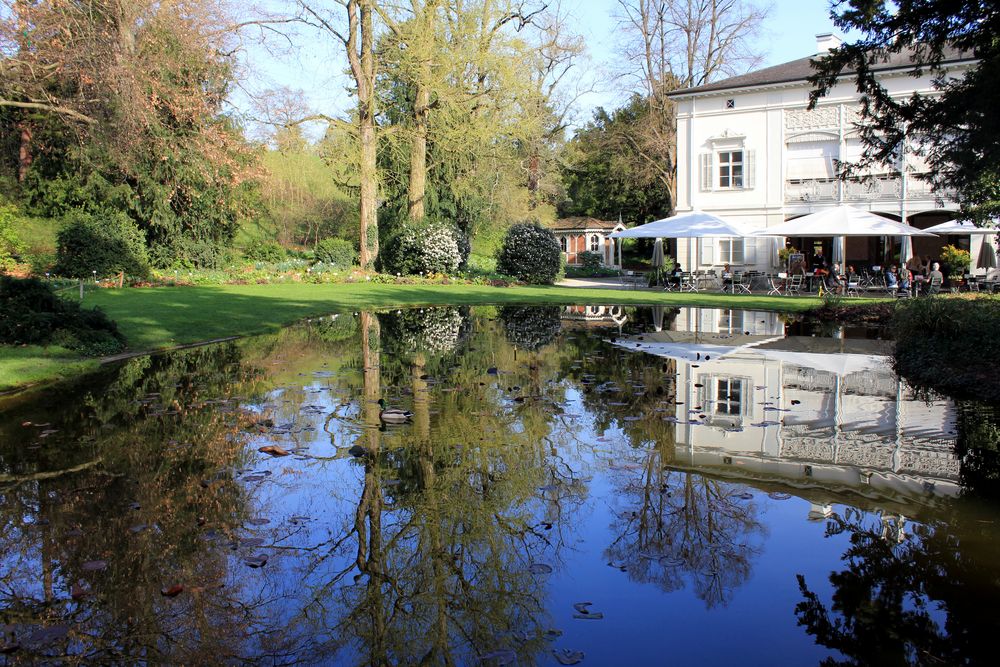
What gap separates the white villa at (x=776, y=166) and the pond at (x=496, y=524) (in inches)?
933

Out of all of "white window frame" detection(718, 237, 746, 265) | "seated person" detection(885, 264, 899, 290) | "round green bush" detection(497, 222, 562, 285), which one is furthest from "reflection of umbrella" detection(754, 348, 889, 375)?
"white window frame" detection(718, 237, 746, 265)

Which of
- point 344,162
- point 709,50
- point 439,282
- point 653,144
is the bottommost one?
point 439,282

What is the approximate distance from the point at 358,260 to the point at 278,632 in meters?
29.2

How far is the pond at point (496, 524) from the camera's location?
3.48 m

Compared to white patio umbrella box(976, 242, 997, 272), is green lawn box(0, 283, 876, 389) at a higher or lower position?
lower

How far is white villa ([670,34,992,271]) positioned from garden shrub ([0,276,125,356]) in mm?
25563

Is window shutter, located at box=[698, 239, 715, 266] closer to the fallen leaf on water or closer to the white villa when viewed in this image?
the white villa

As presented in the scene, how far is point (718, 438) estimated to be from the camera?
21.8 feet

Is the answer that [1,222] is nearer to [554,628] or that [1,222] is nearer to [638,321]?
[638,321]

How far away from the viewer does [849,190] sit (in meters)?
30.0

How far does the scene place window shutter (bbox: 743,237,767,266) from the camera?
31547mm

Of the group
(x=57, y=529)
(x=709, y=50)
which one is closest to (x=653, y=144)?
(x=709, y=50)

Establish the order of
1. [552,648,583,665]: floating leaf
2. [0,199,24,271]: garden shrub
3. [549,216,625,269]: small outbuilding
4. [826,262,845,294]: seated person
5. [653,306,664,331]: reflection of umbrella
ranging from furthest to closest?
[549,216,625,269]: small outbuilding
[826,262,845,294]: seated person
[0,199,24,271]: garden shrub
[653,306,664,331]: reflection of umbrella
[552,648,583,665]: floating leaf

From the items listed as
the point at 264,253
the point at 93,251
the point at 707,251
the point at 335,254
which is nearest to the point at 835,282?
the point at 707,251
